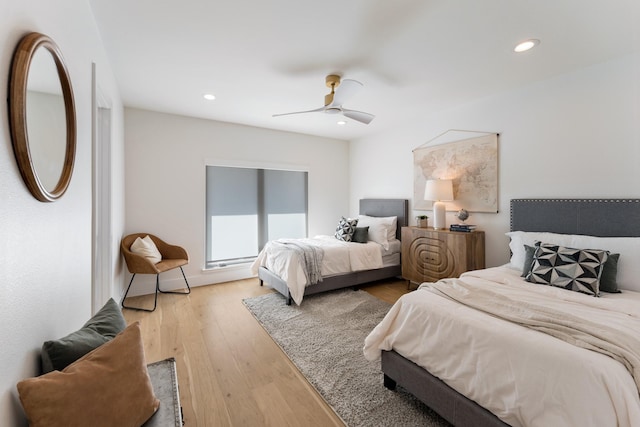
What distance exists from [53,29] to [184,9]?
82 centimetres

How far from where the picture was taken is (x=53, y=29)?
1.24 meters

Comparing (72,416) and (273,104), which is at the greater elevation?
(273,104)

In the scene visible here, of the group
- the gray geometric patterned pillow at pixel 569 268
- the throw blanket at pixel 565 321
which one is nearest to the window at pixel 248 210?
the throw blanket at pixel 565 321

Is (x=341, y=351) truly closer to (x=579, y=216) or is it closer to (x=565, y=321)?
(x=565, y=321)

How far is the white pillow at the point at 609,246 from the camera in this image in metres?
1.99

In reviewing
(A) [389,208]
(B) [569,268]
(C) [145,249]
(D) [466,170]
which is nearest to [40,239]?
(C) [145,249]

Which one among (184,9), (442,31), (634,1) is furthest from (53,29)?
(634,1)

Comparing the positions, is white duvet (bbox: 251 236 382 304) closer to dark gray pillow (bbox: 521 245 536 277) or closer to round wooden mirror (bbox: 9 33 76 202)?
dark gray pillow (bbox: 521 245 536 277)

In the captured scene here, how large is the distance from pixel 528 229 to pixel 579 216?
43cm

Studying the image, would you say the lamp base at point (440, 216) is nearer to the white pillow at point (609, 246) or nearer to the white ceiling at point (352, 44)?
the white pillow at point (609, 246)

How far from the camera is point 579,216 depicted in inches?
100

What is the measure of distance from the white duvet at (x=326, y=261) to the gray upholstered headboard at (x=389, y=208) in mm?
670

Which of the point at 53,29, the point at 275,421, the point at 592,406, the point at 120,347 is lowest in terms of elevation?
the point at 275,421

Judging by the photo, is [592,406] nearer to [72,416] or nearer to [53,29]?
[72,416]
